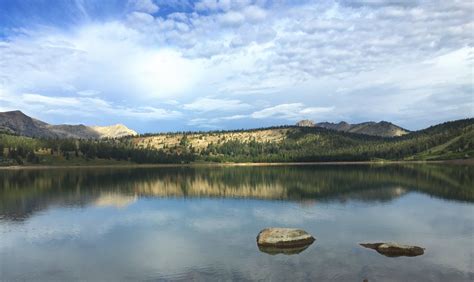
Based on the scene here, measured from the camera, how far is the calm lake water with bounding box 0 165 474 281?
3447cm

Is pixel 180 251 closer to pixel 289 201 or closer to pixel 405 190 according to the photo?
pixel 289 201

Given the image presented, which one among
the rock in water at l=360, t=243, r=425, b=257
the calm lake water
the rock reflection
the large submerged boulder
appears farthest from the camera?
the large submerged boulder

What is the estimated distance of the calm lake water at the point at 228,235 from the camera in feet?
113

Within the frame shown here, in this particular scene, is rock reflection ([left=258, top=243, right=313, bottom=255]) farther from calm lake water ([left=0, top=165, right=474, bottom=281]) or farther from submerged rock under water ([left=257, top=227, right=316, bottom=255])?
calm lake water ([left=0, top=165, right=474, bottom=281])

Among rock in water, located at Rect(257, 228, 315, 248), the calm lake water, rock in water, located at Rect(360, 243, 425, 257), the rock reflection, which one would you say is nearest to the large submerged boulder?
rock in water, located at Rect(257, 228, 315, 248)

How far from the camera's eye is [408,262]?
36.2 metres

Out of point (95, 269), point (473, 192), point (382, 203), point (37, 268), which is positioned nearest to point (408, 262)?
point (95, 269)

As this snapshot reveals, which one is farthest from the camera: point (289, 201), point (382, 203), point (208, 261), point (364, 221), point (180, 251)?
point (289, 201)

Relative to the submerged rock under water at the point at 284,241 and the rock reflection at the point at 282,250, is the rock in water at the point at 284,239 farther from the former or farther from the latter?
the rock reflection at the point at 282,250

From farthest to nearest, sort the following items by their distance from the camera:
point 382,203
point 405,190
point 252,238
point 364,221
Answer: point 405,190 → point 382,203 → point 364,221 → point 252,238

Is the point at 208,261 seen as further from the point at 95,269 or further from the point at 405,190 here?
the point at 405,190

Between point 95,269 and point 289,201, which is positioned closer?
point 95,269

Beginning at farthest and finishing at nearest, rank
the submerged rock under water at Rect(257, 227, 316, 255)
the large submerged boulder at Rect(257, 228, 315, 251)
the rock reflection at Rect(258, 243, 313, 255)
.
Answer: the large submerged boulder at Rect(257, 228, 315, 251) < the submerged rock under water at Rect(257, 227, 316, 255) < the rock reflection at Rect(258, 243, 313, 255)

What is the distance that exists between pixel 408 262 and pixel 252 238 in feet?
58.9
